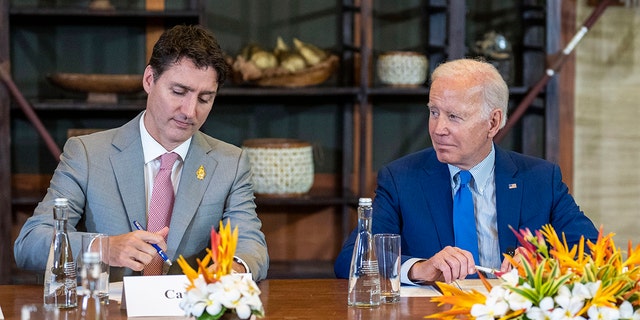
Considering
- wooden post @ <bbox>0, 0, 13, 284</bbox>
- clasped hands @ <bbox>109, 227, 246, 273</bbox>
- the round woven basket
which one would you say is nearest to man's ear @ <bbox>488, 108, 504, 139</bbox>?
clasped hands @ <bbox>109, 227, 246, 273</bbox>

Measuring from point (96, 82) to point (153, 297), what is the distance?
2414 mm

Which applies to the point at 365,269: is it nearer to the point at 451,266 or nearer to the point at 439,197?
the point at 451,266

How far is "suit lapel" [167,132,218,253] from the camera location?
2.65 m

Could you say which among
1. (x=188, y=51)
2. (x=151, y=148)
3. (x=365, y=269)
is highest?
(x=188, y=51)

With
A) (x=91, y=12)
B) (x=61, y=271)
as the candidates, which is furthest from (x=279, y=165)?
(x=61, y=271)

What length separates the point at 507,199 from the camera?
2.86 meters

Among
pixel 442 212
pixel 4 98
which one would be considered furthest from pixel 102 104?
pixel 442 212

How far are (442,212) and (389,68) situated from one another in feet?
5.50

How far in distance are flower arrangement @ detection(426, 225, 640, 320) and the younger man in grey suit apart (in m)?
0.98

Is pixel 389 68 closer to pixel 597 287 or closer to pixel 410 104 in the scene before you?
pixel 410 104

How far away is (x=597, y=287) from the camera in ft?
5.47

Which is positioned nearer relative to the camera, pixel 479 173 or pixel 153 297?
pixel 153 297

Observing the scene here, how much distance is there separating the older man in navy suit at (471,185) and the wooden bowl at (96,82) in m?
1.73

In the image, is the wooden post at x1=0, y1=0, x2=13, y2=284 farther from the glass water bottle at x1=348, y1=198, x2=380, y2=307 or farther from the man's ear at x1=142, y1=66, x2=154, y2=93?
the glass water bottle at x1=348, y1=198, x2=380, y2=307
